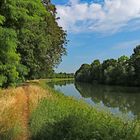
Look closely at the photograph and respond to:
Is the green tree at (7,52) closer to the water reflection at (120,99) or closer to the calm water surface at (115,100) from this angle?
the calm water surface at (115,100)

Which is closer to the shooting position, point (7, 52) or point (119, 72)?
point (7, 52)

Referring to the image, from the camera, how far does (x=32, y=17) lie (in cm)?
1390

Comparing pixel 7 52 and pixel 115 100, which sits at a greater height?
pixel 7 52

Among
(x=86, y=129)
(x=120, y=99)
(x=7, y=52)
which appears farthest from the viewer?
(x=120, y=99)

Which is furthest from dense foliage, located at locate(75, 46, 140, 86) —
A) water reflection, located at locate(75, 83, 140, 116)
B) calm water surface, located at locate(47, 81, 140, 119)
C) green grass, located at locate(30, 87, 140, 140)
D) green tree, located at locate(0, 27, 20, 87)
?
green grass, located at locate(30, 87, 140, 140)

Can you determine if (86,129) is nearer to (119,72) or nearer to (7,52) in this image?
(7,52)

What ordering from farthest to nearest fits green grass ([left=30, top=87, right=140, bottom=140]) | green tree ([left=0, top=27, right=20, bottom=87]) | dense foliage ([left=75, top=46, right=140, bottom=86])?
dense foliage ([left=75, top=46, right=140, bottom=86]) < green tree ([left=0, top=27, right=20, bottom=87]) < green grass ([left=30, top=87, right=140, bottom=140])

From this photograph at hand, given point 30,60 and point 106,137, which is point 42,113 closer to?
point 106,137

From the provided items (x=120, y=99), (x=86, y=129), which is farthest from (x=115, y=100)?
(x=86, y=129)

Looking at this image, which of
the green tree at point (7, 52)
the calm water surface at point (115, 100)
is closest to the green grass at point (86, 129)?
the calm water surface at point (115, 100)

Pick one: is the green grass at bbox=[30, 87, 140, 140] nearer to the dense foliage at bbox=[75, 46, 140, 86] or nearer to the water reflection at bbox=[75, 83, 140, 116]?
the water reflection at bbox=[75, 83, 140, 116]

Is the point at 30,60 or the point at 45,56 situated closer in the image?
the point at 30,60

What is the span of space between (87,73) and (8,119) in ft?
435

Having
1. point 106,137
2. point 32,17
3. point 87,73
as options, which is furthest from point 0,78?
point 87,73
